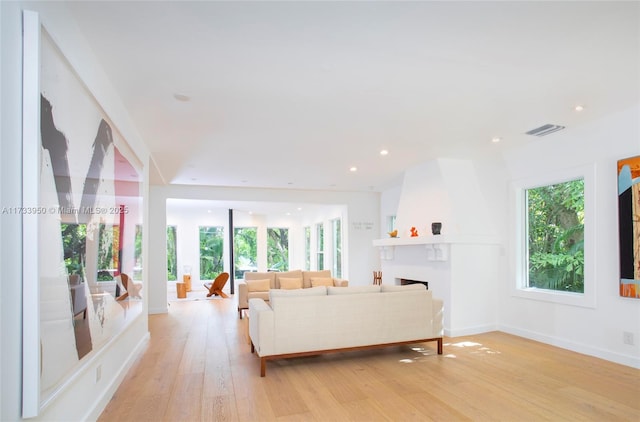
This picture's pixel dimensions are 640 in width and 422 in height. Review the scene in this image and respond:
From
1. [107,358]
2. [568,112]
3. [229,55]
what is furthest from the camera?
[568,112]

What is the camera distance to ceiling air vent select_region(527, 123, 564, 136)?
4.40m

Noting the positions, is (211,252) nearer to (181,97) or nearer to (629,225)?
(181,97)

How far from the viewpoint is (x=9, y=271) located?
1.56 metres

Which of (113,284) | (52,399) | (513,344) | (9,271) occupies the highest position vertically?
(9,271)

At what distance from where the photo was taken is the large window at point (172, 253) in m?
11.8

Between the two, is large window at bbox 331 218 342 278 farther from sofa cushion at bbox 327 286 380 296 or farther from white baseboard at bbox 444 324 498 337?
sofa cushion at bbox 327 286 380 296

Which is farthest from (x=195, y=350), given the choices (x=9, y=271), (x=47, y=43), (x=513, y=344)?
(x=513, y=344)

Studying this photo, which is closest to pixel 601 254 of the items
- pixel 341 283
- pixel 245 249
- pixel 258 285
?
pixel 341 283

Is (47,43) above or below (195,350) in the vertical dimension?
above

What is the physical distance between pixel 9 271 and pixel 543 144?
223 inches

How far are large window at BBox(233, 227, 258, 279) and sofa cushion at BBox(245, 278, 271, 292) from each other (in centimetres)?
528

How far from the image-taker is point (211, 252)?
12273 millimetres

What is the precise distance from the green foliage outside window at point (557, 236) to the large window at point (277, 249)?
9.14m

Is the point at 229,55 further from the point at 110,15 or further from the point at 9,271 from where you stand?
the point at 9,271
